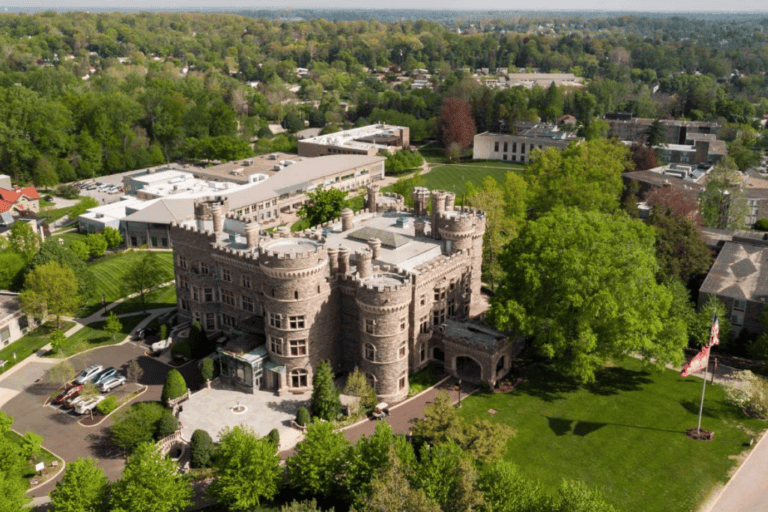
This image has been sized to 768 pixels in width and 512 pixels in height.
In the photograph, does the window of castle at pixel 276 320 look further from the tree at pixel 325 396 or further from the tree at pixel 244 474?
the tree at pixel 244 474

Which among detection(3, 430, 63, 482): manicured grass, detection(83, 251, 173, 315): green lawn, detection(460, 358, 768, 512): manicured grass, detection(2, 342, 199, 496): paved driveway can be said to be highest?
detection(460, 358, 768, 512): manicured grass

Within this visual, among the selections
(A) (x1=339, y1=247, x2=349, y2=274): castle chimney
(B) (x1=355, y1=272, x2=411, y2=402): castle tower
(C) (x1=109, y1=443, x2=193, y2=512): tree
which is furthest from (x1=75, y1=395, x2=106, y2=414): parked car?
(A) (x1=339, y1=247, x2=349, y2=274): castle chimney

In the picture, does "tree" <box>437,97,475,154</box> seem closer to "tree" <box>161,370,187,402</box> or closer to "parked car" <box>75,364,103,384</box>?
"parked car" <box>75,364,103,384</box>

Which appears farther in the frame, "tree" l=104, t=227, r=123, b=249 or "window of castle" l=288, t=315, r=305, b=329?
"tree" l=104, t=227, r=123, b=249

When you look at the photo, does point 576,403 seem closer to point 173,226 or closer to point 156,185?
point 173,226

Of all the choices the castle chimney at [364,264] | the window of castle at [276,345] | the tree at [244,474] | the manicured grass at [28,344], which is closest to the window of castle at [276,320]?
the window of castle at [276,345]

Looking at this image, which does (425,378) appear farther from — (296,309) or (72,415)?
(72,415)

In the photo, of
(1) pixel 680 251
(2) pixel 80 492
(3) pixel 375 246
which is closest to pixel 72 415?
(2) pixel 80 492
